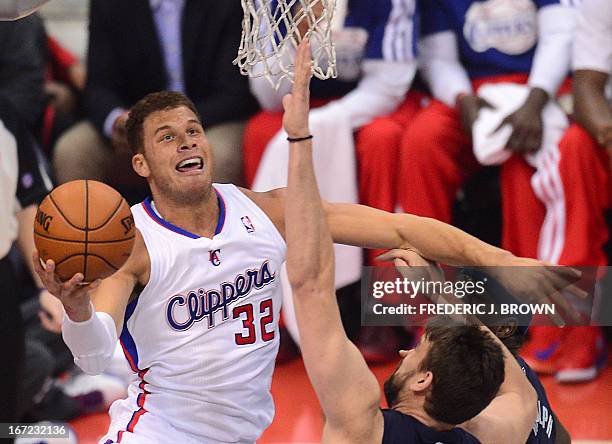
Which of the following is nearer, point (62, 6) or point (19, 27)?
point (19, 27)

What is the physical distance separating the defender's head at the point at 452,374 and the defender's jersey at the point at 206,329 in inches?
24.1

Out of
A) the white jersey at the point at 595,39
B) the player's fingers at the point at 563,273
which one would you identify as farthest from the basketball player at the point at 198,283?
the white jersey at the point at 595,39

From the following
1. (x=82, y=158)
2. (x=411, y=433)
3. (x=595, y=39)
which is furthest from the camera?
A: (x=82, y=158)

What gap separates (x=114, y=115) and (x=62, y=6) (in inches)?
68.9

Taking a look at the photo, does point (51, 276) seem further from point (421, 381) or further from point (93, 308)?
point (421, 381)

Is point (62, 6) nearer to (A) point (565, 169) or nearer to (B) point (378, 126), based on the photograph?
(B) point (378, 126)

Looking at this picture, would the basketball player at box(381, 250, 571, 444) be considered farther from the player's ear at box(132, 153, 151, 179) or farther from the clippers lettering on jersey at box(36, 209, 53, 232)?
the clippers lettering on jersey at box(36, 209, 53, 232)

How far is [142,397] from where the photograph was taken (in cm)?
376

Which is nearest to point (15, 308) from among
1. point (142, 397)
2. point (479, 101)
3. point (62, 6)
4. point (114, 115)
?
point (142, 397)

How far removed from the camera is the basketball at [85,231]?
10.6 feet

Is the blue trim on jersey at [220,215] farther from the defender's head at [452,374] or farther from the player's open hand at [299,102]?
the player's open hand at [299,102]

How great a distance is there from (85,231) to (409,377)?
1.02m

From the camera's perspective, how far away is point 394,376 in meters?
3.35

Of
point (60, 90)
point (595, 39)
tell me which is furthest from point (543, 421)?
point (60, 90)
